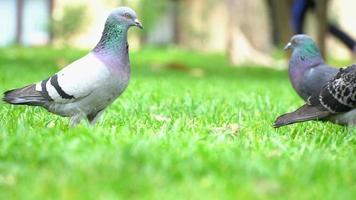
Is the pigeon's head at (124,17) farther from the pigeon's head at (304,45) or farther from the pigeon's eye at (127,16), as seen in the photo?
the pigeon's head at (304,45)

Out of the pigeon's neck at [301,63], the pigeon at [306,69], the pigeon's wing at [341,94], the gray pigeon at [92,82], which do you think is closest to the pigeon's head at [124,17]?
the gray pigeon at [92,82]

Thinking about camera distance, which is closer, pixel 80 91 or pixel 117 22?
pixel 80 91

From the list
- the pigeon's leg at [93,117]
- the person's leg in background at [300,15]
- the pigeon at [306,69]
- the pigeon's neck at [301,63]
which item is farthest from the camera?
the person's leg in background at [300,15]

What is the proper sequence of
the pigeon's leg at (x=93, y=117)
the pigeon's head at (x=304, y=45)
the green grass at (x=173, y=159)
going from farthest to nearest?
the pigeon's head at (x=304, y=45), the pigeon's leg at (x=93, y=117), the green grass at (x=173, y=159)

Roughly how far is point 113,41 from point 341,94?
154 cm

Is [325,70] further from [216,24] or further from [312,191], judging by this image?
[216,24]

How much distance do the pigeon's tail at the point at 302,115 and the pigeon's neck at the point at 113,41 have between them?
3.62ft

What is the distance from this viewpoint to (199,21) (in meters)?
25.1

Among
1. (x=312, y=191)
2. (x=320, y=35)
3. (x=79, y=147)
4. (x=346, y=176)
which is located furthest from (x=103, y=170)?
(x=320, y=35)

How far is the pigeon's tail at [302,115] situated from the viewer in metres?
4.27

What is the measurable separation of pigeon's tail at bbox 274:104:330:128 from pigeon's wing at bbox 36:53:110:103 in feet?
3.92

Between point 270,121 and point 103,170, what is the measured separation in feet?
8.68

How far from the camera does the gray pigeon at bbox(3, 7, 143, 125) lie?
12.8 ft

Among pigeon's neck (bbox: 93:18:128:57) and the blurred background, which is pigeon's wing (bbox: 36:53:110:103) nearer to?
pigeon's neck (bbox: 93:18:128:57)
